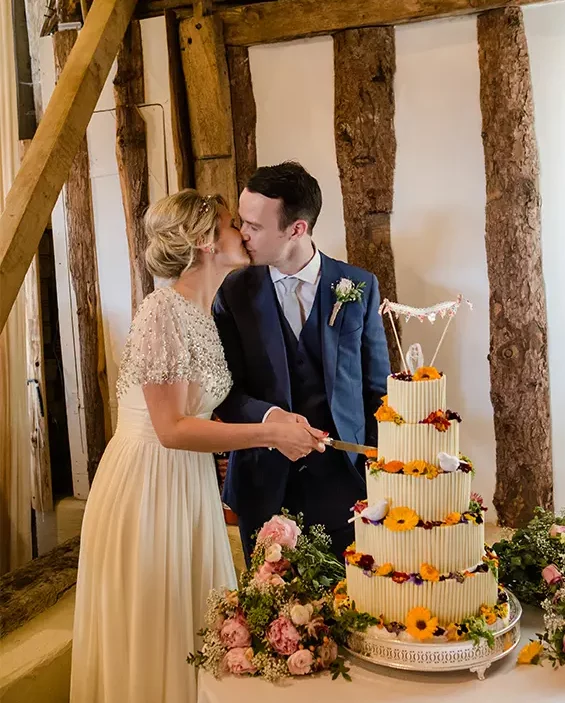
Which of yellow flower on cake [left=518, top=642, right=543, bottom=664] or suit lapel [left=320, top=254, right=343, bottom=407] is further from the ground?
suit lapel [left=320, top=254, right=343, bottom=407]

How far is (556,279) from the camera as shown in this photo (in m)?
3.20

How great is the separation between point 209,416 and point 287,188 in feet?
2.71

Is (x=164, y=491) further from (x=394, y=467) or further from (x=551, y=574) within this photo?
(x=551, y=574)

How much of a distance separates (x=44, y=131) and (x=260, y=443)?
1.55 m

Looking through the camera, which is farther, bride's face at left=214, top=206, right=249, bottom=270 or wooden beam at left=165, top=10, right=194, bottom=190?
wooden beam at left=165, top=10, right=194, bottom=190

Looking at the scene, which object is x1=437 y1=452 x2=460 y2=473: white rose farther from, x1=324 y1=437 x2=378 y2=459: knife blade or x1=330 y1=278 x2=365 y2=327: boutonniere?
x1=330 y1=278 x2=365 y2=327: boutonniere

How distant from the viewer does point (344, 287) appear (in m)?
2.60

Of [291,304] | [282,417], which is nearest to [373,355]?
[291,304]

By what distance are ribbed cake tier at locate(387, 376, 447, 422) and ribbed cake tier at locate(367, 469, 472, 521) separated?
149mm

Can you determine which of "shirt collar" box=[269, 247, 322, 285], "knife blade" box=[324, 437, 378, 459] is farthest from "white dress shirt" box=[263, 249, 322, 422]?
"knife blade" box=[324, 437, 378, 459]

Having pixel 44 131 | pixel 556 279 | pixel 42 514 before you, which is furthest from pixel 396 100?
pixel 42 514

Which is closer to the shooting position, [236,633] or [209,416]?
[236,633]

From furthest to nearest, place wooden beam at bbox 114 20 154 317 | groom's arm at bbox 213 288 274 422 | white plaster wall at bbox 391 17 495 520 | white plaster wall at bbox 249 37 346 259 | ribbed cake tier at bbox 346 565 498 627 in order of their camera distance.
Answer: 1. wooden beam at bbox 114 20 154 317
2. white plaster wall at bbox 249 37 346 259
3. white plaster wall at bbox 391 17 495 520
4. groom's arm at bbox 213 288 274 422
5. ribbed cake tier at bbox 346 565 498 627

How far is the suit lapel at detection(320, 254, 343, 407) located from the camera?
2576mm
